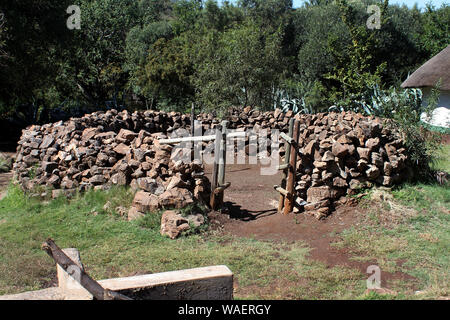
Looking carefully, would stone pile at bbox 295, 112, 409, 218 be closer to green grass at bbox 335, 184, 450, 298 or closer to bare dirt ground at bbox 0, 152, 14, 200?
green grass at bbox 335, 184, 450, 298

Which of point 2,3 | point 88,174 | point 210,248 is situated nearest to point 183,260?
point 210,248

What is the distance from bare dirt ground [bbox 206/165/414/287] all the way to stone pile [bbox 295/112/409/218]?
1.06ft

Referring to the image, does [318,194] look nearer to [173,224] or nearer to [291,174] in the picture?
[291,174]

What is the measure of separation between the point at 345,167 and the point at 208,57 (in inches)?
365

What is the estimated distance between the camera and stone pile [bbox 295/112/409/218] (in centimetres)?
754

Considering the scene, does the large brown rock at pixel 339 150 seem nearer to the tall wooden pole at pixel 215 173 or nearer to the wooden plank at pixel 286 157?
the wooden plank at pixel 286 157

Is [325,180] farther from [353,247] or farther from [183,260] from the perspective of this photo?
[183,260]

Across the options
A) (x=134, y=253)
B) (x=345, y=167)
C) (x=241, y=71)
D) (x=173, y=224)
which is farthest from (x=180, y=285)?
(x=241, y=71)

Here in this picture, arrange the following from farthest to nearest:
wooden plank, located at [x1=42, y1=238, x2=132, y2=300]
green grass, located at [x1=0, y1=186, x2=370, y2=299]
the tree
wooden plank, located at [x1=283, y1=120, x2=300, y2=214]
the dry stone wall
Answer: the tree
wooden plank, located at [x1=283, y1=120, x2=300, y2=214]
the dry stone wall
green grass, located at [x1=0, y1=186, x2=370, y2=299]
wooden plank, located at [x1=42, y1=238, x2=132, y2=300]

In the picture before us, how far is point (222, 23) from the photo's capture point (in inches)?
1104

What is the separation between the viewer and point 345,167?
7.71 m

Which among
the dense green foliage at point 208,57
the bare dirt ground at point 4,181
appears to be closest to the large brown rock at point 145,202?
the bare dirt ground at point 4,181

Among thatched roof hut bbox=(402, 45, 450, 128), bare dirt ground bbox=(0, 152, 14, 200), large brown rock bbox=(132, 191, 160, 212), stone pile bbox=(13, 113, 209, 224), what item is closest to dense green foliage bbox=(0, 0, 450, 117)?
thatched roof hut bbox=(402, 45, 450, 128)
